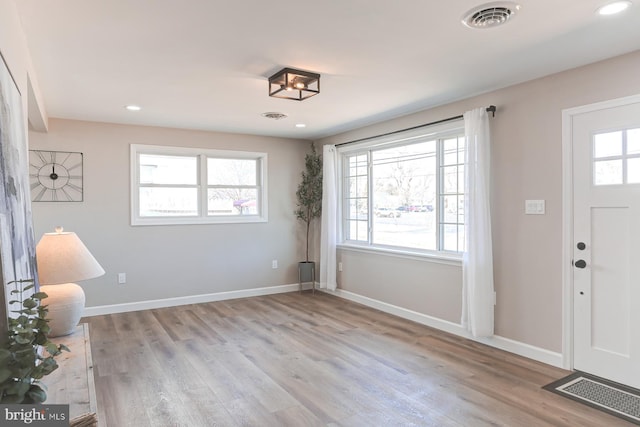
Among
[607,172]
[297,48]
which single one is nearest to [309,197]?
[297,48]

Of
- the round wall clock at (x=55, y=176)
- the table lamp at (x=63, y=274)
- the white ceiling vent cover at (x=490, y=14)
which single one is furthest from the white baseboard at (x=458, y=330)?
the round wall clock at (x=55, y=176)

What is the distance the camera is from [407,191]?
16.4 feet

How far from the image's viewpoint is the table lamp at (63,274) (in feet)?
7.51

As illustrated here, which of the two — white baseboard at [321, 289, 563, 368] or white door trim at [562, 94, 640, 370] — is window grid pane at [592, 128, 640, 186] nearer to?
white door trim at [562, 94, 640, 370]

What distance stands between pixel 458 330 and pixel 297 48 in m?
3.13

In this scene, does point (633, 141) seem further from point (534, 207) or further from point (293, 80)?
point (293, 80)

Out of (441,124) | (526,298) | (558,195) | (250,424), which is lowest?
(250,424)

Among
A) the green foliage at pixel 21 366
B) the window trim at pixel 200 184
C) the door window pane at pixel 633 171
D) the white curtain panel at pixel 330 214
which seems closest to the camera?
the green foliage at pixel 21 366

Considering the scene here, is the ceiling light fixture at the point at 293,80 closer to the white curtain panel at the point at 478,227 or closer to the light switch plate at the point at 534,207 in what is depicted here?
the white curtain panel at the point at 478,227

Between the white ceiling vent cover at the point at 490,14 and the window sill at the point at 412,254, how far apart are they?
95.5 inches

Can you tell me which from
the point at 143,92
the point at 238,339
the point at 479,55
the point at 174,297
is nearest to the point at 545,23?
the point at 479,55

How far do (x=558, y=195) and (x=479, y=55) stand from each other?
4.36ft

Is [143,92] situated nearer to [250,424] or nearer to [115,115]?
[115,115]

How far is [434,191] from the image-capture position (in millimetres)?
4609
